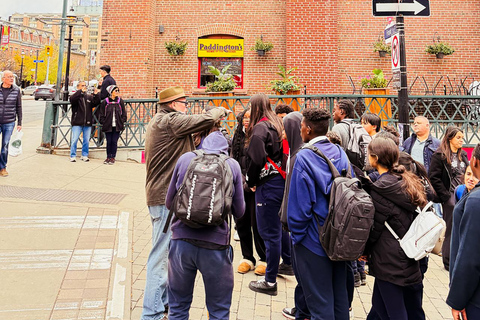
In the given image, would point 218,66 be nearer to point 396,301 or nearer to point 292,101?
point 292,101

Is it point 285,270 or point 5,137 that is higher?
point 5,137

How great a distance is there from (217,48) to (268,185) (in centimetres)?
1066

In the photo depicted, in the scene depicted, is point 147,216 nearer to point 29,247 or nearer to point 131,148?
point 29,247

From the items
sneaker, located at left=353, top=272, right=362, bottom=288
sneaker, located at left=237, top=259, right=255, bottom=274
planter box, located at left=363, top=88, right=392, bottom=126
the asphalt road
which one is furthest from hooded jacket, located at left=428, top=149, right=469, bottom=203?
the asphalt road

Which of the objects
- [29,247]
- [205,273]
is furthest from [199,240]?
[29,247]

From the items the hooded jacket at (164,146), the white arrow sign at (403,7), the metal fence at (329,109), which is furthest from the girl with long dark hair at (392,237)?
the metal fence at (329,109)

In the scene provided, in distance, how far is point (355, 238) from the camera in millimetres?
2688

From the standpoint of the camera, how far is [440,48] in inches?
516

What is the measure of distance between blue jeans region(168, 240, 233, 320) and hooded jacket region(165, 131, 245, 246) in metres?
0.08

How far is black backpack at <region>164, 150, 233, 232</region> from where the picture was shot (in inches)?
103

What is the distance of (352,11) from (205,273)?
13.2m

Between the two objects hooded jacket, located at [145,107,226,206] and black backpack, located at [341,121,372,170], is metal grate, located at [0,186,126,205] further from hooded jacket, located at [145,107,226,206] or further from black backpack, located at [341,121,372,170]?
black backpack, located at [341,121,372,170]

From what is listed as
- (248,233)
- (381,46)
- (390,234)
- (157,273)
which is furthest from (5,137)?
(381,46)

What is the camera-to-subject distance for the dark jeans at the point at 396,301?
2.90 metres
